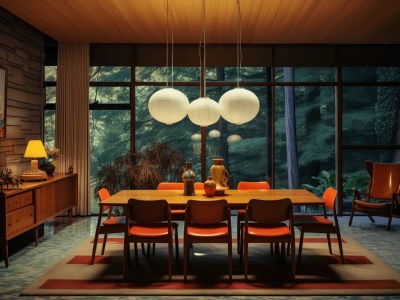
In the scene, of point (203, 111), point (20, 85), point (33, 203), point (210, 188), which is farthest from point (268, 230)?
point (20, 85)

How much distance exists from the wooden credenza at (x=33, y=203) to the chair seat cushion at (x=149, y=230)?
1.39 metres

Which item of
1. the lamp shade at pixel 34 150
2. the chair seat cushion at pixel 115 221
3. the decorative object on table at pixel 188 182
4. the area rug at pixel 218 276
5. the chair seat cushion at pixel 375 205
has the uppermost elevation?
the lamp shade at pixel 34 150

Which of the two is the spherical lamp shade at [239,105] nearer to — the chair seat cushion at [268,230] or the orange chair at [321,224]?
the chair seat cushion at [268,230]

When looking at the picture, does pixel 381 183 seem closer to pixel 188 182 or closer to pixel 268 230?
pixel 268 230

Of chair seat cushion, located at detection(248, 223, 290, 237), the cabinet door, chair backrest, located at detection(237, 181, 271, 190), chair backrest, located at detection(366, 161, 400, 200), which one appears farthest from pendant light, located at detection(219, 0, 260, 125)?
chair backrest, located at detection(366, 161, 400, 200)

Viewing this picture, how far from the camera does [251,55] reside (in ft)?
27.4

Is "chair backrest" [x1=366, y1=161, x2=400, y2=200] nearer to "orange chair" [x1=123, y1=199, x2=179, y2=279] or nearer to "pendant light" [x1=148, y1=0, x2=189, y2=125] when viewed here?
"pendant light" [x1=148, y1=0, x2=189, y2=125]

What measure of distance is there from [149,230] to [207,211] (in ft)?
2.05

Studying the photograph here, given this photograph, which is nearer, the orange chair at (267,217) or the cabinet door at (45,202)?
the orange chair at (267,217)

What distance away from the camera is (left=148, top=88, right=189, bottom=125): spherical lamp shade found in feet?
15.6

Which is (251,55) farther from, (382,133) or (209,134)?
(382,133)

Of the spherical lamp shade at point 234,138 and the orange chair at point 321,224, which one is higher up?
the spherical lamp shade at point 234,138

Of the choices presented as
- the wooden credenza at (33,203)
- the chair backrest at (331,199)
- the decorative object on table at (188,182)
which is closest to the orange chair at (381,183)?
the chair backrest at (331,199)

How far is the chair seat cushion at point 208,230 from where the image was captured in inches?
177
